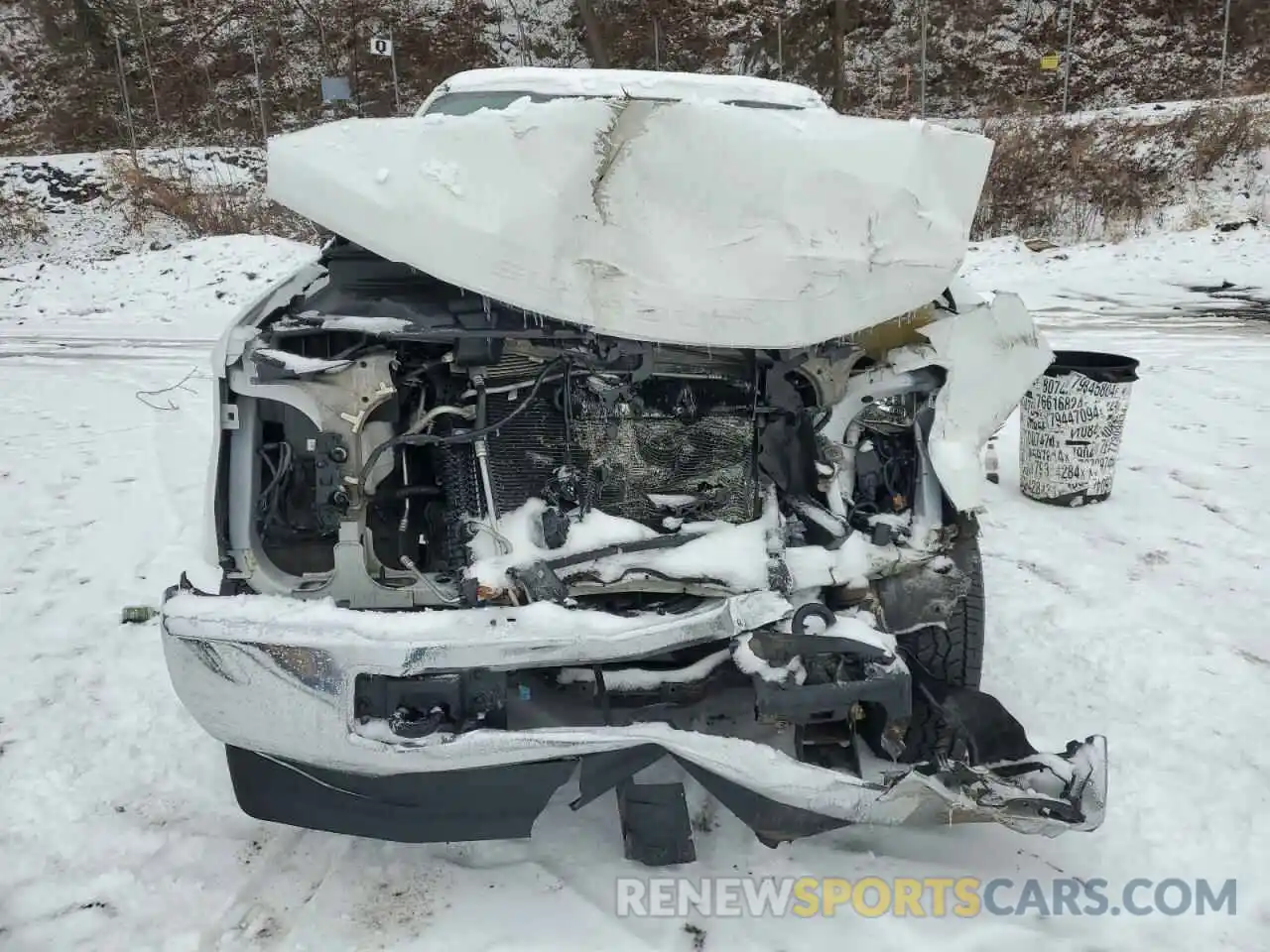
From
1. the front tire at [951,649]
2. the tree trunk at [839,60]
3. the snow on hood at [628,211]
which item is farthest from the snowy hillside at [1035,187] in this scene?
the snow on hood at [628,211]

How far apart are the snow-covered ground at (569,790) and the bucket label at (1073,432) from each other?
16 centimetres

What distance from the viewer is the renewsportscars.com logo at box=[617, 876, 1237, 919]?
2.11 m

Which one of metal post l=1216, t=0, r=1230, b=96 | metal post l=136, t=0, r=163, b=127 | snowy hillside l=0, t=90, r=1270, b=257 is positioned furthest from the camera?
metal post l=136, t=0, r=163, b=127

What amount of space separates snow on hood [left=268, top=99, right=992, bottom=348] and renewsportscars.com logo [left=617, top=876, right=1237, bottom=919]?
1.28 metres

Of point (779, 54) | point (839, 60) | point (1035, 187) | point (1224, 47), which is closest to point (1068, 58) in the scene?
point (1224, 47)

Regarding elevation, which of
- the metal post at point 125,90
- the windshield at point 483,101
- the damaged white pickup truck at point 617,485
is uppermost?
the metal post at point 125,90

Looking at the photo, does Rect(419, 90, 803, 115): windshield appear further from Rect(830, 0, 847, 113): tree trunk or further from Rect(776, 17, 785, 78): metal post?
Rect(776, 17, 785, 78): metal post

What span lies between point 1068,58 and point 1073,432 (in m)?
19.0

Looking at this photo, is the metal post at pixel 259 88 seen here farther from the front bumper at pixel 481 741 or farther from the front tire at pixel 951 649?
the front tire at pixel 951 649

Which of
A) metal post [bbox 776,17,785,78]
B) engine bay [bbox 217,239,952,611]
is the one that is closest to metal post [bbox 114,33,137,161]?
metal post [bbox 776,17,785,78]

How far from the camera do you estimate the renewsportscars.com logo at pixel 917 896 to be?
211cm

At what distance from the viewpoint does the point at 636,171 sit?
2.06 metres

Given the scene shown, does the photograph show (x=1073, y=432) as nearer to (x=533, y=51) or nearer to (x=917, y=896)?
(x=917, y=896)

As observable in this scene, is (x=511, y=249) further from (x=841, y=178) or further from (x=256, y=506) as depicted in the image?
(x=256, y=506)
